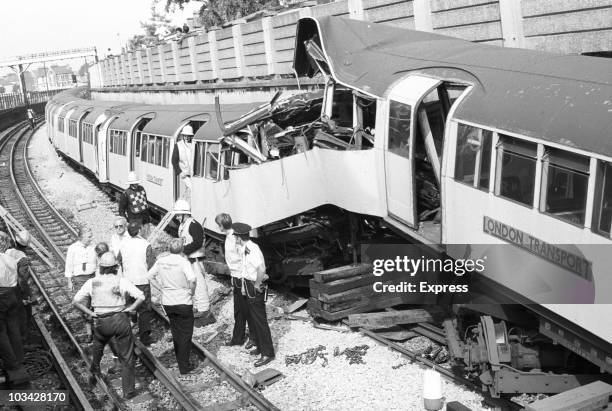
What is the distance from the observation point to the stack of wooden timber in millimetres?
10094

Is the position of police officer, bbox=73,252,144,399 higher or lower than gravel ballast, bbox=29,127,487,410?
higher

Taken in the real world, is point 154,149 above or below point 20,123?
above

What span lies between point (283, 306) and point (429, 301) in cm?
263

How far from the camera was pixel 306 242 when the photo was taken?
1181 cm

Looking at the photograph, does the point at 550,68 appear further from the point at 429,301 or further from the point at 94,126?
the point at 94,126

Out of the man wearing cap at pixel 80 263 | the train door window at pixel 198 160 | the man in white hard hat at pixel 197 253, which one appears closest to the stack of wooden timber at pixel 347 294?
the man in white hard hat at pixel 197 253

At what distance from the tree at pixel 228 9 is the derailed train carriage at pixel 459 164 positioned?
24360 millimetres

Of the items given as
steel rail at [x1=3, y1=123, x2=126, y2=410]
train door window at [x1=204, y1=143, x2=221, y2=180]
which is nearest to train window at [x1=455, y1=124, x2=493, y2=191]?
steel rail at [x1=3, y1=123, x2=126, y2=410]

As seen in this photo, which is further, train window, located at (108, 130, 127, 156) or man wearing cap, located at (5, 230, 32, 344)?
train window, located at (108, 130, 127, 156)

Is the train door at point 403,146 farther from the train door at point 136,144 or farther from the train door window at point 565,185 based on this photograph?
the train door at point 136,144

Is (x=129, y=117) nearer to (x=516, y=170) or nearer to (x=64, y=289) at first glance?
(x=64, y=289)

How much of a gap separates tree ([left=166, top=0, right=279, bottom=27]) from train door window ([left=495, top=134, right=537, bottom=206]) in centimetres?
2955

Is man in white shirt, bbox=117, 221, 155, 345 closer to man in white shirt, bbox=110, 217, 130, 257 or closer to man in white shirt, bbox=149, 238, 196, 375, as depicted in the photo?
man in white shirt, bbox=110, 217, 130, 257

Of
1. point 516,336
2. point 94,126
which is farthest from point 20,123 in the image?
point 516,336
